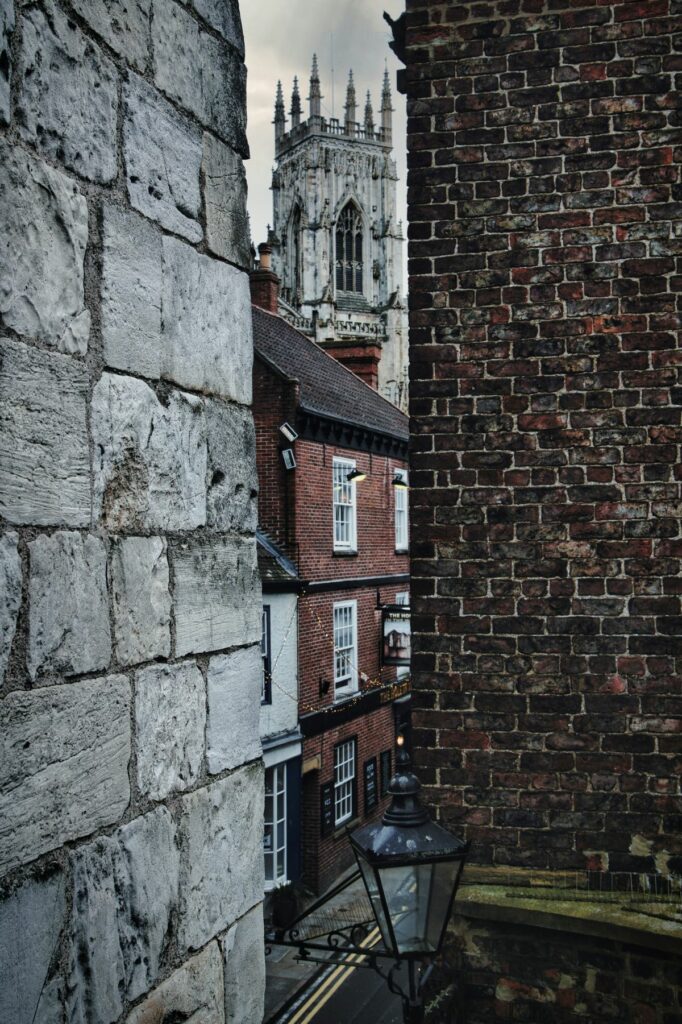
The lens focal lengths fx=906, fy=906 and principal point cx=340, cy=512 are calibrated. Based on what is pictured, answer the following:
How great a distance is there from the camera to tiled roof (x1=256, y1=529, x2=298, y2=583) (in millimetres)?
16222

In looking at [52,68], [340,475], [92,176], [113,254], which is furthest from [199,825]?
[340,475]

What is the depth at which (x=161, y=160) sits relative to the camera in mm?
1987

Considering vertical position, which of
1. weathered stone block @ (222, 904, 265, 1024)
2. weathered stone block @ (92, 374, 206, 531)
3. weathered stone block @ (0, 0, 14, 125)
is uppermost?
weathered stone block @ (0, 0, 14, 125)

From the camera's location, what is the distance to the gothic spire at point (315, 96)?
7038cm

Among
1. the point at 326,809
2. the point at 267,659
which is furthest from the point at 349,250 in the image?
the point at 267,659

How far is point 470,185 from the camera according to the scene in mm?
5125

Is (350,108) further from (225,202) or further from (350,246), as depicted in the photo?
(225,202)

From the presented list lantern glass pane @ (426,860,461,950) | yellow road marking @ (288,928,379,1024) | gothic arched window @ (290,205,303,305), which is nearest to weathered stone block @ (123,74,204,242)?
lantern glass pane @ (426,860,461,950)

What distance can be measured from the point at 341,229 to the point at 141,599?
70887 millimetres

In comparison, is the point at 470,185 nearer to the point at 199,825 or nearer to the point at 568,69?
the point at 568,69

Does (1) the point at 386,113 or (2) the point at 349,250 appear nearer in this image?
(2) the point at 349,250

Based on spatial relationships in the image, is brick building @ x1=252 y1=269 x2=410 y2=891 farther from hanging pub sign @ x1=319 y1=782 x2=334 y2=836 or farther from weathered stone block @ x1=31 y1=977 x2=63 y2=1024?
weathered stone block @ x1=31 y1=977 x2=63 y2=1024

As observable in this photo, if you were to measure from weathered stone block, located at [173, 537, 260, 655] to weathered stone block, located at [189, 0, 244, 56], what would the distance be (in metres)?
1.27

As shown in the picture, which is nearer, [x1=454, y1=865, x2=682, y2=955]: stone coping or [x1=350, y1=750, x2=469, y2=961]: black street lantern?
[x1=350, y1=750, x2=469, y2=961]: black street lantern
